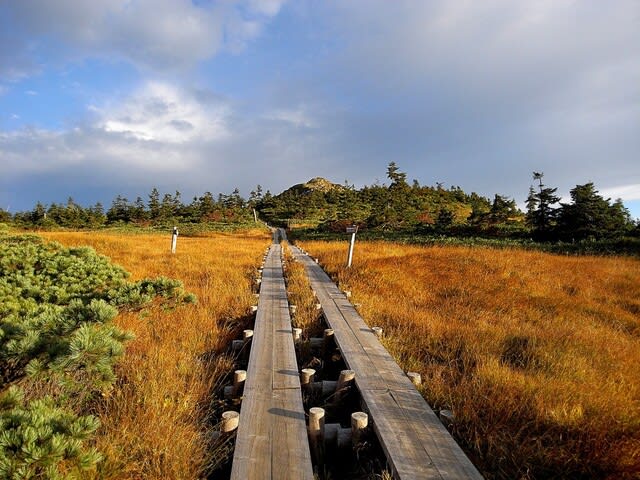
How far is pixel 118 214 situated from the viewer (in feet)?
218

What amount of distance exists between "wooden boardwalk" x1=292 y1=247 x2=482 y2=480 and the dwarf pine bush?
82.5 inches

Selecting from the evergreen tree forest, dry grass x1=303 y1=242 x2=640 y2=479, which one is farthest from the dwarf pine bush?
the evergreen tree forest

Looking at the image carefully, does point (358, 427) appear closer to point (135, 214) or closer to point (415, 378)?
point (415, 378)

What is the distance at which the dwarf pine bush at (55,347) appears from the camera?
1501 mm

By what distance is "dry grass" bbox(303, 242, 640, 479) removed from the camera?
2.68 metres

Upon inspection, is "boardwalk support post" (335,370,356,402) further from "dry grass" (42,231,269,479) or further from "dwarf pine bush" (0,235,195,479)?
"dwarf pine bush" (0,235,195,479)

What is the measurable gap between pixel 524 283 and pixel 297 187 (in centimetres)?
13151

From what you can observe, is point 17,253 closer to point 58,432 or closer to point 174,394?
point 174,394

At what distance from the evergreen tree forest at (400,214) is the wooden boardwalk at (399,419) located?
24020 mm

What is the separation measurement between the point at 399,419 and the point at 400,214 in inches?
1473

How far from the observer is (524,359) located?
4359mm

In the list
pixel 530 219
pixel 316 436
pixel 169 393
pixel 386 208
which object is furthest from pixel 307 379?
pixel 386 208

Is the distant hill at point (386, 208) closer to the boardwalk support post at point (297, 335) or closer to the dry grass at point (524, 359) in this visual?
the dry grass at point (524, 359)

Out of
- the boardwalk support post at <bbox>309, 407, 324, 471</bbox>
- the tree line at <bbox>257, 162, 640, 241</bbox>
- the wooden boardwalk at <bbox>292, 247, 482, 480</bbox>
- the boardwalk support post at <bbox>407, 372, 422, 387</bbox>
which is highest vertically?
the tree line at <bbox>257, 162, 640, 241</bbox>
